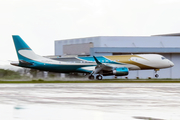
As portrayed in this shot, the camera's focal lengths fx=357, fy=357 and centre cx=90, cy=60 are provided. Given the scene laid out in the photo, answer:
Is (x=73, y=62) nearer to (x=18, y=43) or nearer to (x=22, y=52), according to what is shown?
(x=22, y=52)

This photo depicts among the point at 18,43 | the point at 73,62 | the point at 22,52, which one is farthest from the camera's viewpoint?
the point at 73,62

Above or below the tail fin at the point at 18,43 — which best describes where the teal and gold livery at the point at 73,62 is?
below

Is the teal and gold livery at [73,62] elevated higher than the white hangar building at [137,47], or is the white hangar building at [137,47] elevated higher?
the white hangar building at [137,47]

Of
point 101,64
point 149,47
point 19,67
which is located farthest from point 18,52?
point 149,47

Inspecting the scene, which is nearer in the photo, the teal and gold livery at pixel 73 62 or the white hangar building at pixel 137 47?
the teal and gold livery at pixel 73 62

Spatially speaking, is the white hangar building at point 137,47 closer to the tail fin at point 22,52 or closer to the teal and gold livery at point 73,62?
the teal and gold livery at point 73,62

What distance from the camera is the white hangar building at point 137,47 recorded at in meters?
65.4

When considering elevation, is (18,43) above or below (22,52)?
above

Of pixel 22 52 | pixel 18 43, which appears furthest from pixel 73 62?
pixel 18 43

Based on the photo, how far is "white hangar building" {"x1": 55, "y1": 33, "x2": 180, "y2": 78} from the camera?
65375mm

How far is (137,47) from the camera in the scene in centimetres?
6706

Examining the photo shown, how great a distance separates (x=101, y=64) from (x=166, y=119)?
37.7 meters

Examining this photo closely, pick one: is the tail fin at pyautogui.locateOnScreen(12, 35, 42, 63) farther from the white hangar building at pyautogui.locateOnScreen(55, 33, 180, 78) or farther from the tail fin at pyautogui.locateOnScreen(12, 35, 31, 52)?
the white hangar building at pyautogui.locateOnScreen(55, 33, 180, 78)

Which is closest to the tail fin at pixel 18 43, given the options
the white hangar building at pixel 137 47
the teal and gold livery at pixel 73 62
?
the teal and gold livery at pixel 73 62
